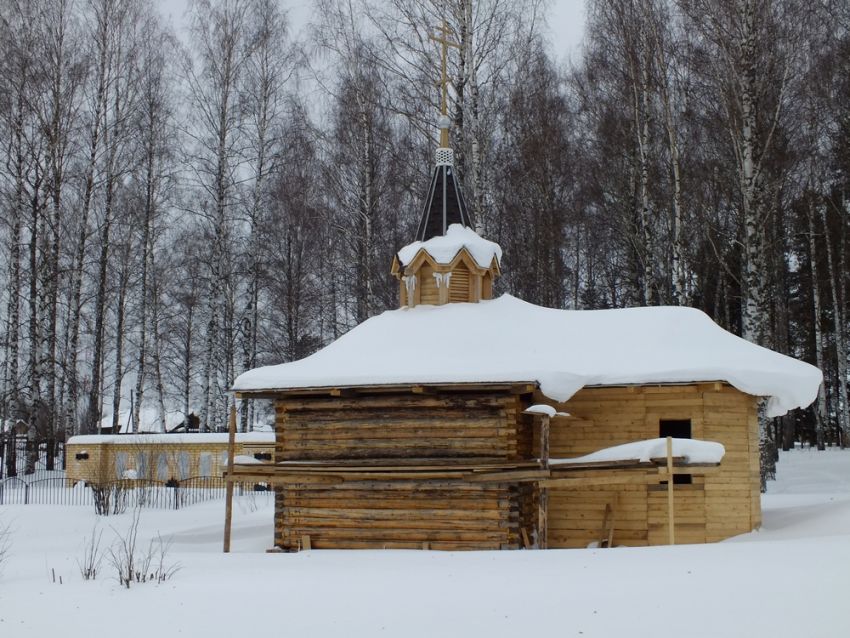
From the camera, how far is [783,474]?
24.9 meters

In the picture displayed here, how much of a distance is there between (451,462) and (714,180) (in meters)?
15.2

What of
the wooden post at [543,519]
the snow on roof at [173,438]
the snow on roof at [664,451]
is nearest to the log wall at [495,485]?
the wooden post at [543,519]

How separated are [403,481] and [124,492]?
10.2 meters

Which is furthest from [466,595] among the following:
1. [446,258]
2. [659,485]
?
[446,258]

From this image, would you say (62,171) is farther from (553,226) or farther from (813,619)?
(813,619)

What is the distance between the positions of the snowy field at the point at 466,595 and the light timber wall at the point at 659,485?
5.40ft

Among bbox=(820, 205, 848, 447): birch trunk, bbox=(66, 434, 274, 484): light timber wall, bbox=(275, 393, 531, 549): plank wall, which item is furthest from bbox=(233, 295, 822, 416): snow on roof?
bbox=(820, 205, 848, 447): birch trunk

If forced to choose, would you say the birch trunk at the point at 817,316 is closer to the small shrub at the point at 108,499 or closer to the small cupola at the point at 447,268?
the small cupola at the point at 447,268

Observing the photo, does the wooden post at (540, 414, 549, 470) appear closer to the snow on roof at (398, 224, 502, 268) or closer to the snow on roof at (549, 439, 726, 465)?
the snow on roof at (549, 439, 726, 465)

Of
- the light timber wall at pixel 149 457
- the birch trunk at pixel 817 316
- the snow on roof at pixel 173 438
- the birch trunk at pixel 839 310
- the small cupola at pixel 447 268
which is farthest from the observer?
the birch trunk at pixel 839 310

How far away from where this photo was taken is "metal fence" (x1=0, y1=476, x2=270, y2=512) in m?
22.6

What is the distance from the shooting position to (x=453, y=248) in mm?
18234

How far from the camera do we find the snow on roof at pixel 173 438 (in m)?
27.5

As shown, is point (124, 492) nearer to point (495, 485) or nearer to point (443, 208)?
point (443, 208)
